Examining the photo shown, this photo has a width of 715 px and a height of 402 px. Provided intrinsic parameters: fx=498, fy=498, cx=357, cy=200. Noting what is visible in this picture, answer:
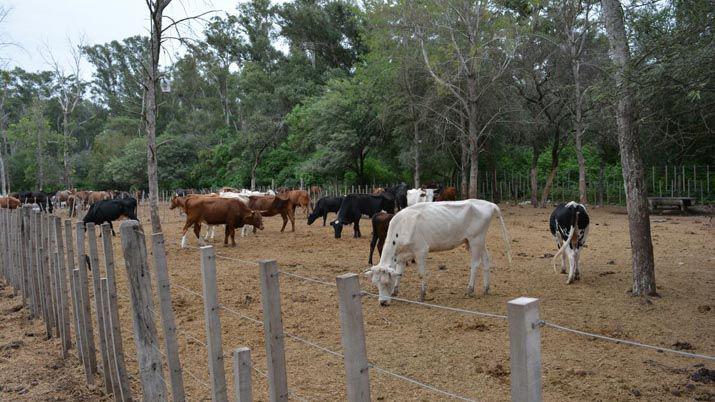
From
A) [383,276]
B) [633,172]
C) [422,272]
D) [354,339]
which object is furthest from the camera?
[422,272]

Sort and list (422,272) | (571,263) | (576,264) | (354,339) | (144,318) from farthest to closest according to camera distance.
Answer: (576,264) < (571,263) < (422,272) < (144,318) < (354,339)

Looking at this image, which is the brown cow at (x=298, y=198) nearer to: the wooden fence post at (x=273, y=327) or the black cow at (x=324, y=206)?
the black cow at (x=324, y=206)

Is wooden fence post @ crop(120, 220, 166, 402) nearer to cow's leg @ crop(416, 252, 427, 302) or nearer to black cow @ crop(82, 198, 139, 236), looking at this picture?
cow's leg @ crop(416, 252, 427, 302)

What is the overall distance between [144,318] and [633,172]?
6.69 metres

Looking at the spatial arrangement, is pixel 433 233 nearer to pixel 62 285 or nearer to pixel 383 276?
pixel 383 276

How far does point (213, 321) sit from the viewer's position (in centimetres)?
317

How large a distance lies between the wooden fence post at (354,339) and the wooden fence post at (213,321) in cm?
122

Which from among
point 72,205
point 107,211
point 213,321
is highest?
point 72,205

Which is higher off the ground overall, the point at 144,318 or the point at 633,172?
the point at 633,172

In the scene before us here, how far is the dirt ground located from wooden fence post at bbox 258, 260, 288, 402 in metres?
0.90

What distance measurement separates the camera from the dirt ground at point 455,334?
14.9 feet

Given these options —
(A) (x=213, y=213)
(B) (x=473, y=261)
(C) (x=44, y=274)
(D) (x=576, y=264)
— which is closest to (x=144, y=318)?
(C) (x=44, y=274)

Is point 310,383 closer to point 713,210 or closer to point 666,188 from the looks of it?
point 713,210

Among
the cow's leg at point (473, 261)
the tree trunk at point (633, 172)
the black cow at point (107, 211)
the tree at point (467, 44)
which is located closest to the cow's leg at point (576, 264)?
the tree trunk at point (633, 172)
